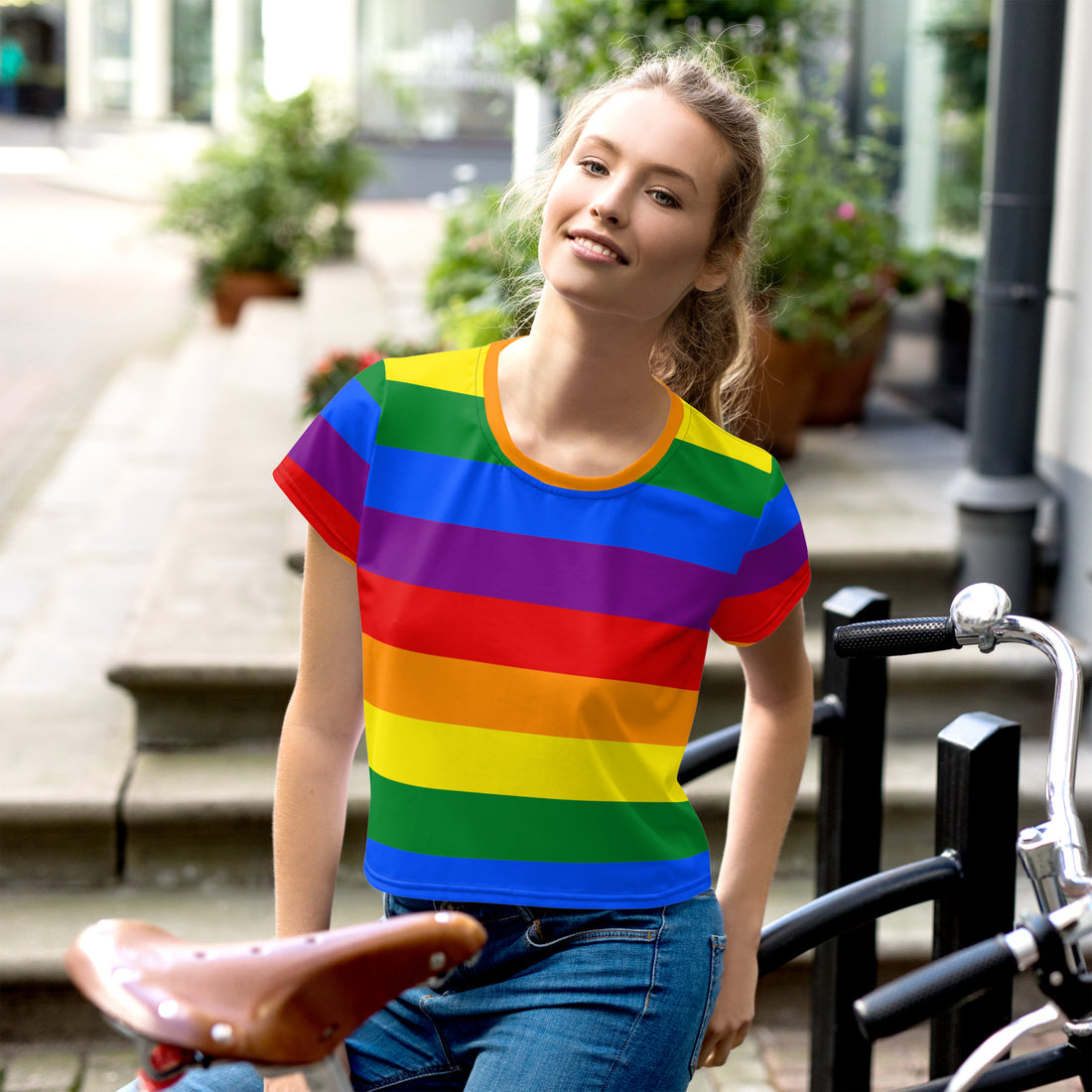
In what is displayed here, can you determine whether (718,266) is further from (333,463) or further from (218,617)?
(218,617)

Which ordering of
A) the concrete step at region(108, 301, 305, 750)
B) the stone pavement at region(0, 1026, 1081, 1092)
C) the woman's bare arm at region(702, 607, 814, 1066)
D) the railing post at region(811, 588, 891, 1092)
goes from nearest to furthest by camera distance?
the woman's bare arm at region(702, 607, 814, 1066) < the railing post at region(811, 588, 891, 1092) < the stone pavement at region(0, 1026, 1081, 1092) < the concrete step at region(108, 301, 305, 750)

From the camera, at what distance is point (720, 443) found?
64.0 inches

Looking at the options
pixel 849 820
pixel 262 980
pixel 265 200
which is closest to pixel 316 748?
pixel 262 980

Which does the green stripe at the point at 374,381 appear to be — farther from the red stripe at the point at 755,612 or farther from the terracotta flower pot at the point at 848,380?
the terracotta flower pot at the point at 848,380

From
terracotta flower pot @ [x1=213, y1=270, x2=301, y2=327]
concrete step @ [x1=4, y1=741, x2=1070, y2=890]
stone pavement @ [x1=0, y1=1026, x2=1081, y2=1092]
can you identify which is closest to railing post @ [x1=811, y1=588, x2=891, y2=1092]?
stone pavement @ [x1=0, y1=1026, x2=1081, y2=1092]

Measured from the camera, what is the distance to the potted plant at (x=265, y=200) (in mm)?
10844

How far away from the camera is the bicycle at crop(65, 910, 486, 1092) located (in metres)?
1.13

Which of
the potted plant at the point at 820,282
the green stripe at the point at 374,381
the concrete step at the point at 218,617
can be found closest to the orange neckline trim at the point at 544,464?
the green stripe at the point at 374,381

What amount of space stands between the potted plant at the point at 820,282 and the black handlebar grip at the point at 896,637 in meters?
3.15

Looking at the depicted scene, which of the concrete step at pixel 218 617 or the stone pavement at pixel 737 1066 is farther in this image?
the concrete step at pixel 218 617

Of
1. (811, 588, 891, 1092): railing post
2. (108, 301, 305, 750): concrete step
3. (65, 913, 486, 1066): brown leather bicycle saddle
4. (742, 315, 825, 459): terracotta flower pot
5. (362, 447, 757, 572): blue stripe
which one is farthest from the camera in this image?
(742, 315, 825, 459): terracotta flower pot

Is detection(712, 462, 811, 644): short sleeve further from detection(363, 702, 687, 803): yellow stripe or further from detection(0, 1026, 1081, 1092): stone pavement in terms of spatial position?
detection(0, 1026, 1081, 1092): stone pavement

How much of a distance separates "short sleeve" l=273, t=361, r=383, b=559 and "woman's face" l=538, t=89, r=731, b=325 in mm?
247

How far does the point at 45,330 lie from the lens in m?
12.3
